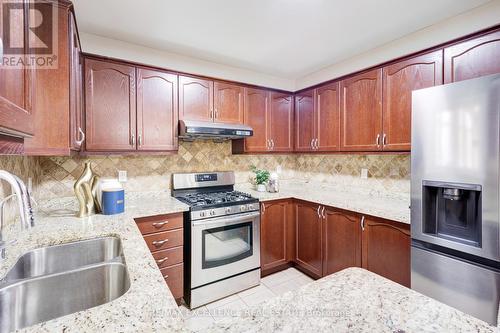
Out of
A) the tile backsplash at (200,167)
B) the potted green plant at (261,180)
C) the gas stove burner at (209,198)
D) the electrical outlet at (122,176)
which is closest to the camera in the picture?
the tile backsplash at (200,167)

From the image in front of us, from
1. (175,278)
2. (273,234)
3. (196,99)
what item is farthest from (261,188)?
(175,278)

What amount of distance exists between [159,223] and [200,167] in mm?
986

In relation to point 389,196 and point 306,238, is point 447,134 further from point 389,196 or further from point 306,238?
point 306,238

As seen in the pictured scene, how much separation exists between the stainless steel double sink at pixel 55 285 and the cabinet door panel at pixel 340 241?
5.91 feet

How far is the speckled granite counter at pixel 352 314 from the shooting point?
1.89ft

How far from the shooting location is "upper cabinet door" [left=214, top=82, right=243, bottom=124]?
2613mm

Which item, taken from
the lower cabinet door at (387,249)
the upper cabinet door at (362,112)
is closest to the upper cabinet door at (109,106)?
the upper cabinet door at (362,112)

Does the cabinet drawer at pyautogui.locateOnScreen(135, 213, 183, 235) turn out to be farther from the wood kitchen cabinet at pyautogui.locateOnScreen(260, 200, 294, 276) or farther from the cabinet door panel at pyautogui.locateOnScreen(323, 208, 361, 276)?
the cabinet door panel at pyautogui.locateOnScreen(323, 208, 361, 276)

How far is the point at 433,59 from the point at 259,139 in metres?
1.75

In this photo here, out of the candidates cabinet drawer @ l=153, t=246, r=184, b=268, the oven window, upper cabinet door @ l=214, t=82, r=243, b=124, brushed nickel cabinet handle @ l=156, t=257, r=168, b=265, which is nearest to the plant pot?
the oven window

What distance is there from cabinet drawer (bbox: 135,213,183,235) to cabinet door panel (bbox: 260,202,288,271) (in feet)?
2.98

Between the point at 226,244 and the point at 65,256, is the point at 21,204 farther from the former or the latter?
the point at 226,244

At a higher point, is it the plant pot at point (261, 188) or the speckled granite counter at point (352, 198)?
the plant pot at point (261, 188)

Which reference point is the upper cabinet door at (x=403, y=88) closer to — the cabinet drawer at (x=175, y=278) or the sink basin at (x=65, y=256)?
the cabinet drawer at (x=175, y=278)
